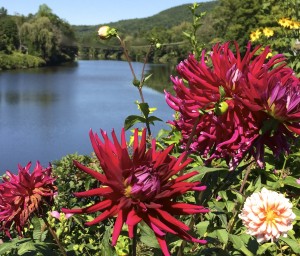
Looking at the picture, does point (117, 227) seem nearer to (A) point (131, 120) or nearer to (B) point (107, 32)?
(A) point (131, 120)

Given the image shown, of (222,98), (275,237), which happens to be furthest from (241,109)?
(275,237)

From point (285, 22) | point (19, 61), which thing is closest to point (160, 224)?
point (285, 22)

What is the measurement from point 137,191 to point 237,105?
12.4 inches

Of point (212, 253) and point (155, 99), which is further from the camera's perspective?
point (155, 99)

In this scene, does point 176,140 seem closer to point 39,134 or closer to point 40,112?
point 39,134

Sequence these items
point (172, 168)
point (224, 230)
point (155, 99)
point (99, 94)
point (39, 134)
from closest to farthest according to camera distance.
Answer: point (172, 168), point (224, 230), point (39, 134), point (155, 99), point (99, 94)

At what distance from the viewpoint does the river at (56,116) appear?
15.0 m

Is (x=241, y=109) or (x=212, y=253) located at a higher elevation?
(x=241, y=109)

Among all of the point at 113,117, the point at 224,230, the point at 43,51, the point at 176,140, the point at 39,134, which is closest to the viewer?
the point at 224,230

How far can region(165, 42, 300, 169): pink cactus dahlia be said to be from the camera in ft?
3.07

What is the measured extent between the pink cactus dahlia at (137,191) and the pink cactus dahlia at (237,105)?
175 mm

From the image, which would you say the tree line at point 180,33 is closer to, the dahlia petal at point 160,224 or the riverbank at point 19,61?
the riverbank at point 19,61

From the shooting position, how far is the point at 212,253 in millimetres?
1353

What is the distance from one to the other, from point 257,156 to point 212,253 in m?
0.48
